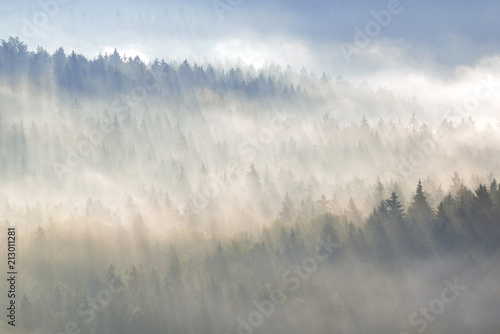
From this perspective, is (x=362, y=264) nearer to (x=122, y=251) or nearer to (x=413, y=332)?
(x=413, y=332)

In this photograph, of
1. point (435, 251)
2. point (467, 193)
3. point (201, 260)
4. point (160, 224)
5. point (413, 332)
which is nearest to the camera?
point (413, 332)

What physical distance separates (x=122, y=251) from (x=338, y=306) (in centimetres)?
6840

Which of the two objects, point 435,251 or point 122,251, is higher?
point 122,251

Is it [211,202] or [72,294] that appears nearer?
[72,294]

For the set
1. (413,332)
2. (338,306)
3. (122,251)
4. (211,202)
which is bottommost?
(413,332)

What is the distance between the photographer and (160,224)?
185000 millimetres

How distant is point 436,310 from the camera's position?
375 ft

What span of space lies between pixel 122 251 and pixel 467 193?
305ft

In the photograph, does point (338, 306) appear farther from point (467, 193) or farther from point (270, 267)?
point (467, 193)

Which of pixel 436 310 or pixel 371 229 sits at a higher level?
pixel 371 229

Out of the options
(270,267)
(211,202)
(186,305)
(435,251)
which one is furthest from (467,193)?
(211,202)

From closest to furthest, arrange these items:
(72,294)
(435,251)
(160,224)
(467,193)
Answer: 1. (435,251)
2. (467,193)
3. (72,294)
4. (160,224)

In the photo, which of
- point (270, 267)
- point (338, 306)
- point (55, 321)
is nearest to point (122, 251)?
point (55, 321)

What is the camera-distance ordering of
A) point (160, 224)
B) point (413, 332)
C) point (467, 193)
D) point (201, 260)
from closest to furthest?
point (413, 332) < point (467, 193) < point (201, 260) < point (160, 224)
